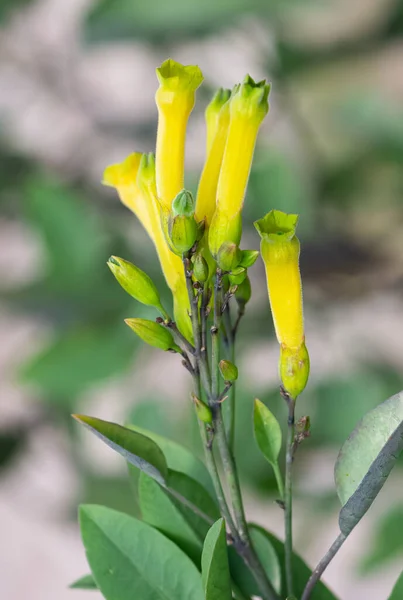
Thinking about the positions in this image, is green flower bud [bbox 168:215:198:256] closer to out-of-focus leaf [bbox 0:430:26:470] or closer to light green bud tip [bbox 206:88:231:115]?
light green bud tip [bbox 206:88:231:115]

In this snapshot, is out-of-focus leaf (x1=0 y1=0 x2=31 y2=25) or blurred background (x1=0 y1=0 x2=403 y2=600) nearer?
blurred background (x1=0 y1=0 x2=403 y2=600)

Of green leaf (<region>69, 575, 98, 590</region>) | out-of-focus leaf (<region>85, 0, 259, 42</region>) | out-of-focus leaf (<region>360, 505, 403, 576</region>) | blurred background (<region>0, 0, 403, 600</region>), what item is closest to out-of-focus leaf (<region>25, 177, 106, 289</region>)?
blurred background (<region>0, 0, 403, 600</region>)

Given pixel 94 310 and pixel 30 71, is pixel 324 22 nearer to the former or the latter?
pixel 30 71

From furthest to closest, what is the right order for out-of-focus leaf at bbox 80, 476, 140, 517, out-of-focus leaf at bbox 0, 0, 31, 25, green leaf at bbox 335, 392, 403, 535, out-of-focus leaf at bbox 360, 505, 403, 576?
1. out-of-focus leaf at bbox 0, 0, 31, 25
2. out-of-focus leaf at bbox 80, 476, 140, 517
3. out-of-focus leaf at bbox 360, 505, 403, 576
4. green leaf at bbox 335, 392, 403, 535

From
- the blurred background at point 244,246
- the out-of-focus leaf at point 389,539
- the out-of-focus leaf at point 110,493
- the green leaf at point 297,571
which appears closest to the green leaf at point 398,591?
the green leaf at point 297,571

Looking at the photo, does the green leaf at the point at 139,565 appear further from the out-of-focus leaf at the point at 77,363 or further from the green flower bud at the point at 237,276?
the out-of-focus leaf at the point at 77,363

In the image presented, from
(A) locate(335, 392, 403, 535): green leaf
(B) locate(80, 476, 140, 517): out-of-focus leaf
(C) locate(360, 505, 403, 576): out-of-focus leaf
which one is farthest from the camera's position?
(B) locate(80, 476, 140, 517): out-of-focus leaf

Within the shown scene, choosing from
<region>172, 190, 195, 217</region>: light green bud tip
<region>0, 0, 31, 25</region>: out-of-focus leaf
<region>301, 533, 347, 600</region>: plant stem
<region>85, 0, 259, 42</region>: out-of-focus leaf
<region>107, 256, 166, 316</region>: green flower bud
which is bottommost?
<region>301, 533, 347, 600</region>: plant stem

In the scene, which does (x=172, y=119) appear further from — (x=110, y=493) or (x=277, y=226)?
(x=110, y=493)
